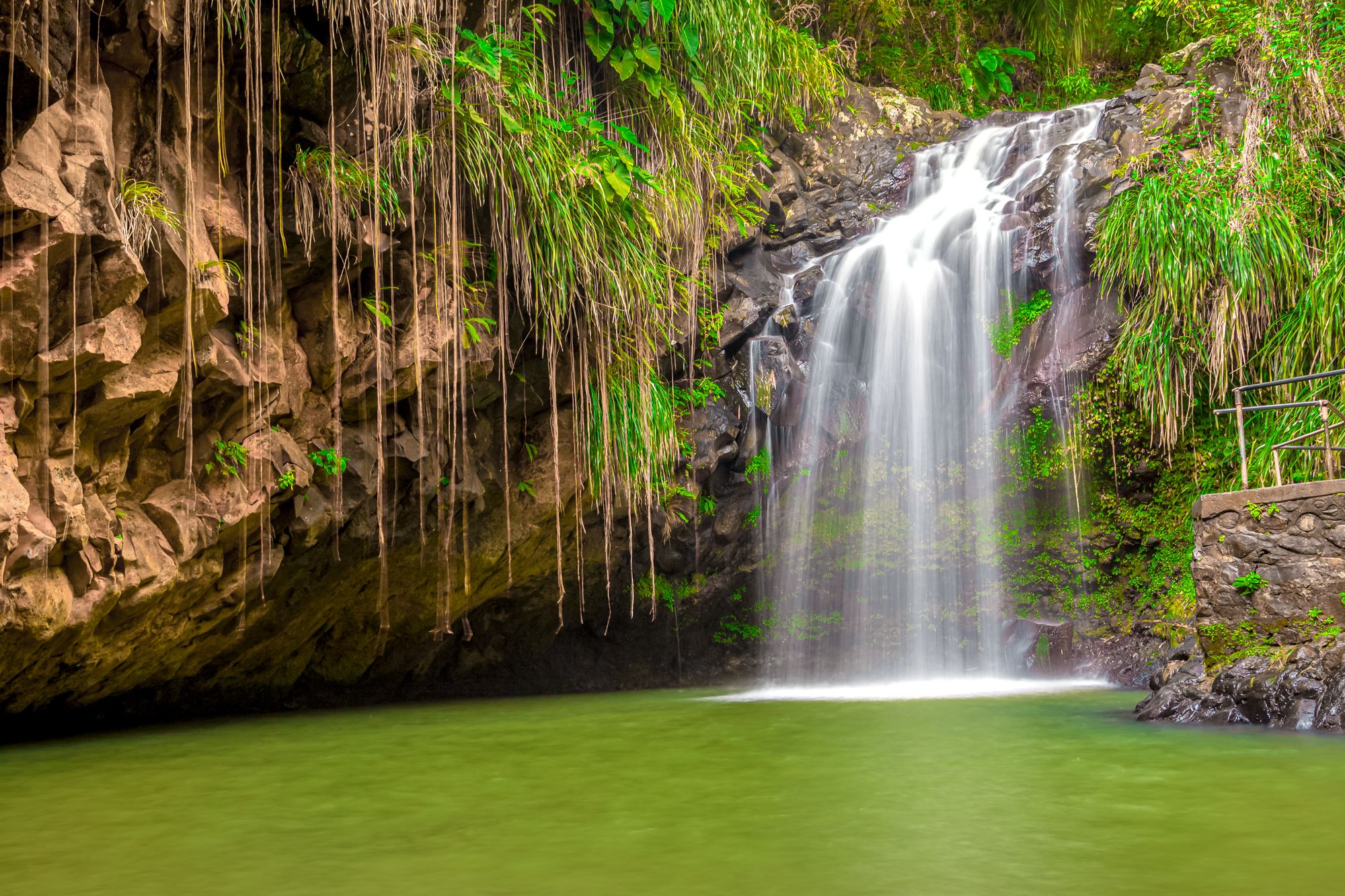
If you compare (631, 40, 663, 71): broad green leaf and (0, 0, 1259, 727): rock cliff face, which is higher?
(631, 40, 663, 71): broad green leaf

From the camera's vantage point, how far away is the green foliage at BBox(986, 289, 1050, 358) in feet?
37.3

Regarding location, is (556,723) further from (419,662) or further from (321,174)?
(321,174)

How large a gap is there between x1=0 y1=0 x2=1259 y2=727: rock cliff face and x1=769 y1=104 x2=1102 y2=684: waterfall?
315 millimetres

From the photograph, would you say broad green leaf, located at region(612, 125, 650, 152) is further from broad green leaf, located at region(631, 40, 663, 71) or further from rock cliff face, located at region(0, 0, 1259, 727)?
rock cliff face, located at region(0, 0, 1259, 727)

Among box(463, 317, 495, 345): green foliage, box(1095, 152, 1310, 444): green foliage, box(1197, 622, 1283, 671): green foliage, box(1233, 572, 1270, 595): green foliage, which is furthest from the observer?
box(1095, 152, 1310, 444): green foliage

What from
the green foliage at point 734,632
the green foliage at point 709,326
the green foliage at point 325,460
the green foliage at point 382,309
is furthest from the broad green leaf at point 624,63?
the green foliage at point 734,632

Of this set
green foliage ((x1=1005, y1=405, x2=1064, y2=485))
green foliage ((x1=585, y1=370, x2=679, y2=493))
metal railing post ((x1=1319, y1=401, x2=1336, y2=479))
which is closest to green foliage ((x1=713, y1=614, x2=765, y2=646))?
green foliage ((x1=1005, y1=405, x2=1064, y2=485))

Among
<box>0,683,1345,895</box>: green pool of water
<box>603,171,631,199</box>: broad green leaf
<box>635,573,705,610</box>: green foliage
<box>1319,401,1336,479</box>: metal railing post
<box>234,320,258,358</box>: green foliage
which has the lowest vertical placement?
<box>0,683,1345,895</box>: green pool of water

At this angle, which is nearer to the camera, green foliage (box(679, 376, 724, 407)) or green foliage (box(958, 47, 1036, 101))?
green foliage (box(679, 376, 724, 407))

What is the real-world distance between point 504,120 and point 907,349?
590 cm

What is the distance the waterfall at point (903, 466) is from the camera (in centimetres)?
1109

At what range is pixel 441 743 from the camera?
22.5 feet

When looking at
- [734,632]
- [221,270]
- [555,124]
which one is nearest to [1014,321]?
[734,632]

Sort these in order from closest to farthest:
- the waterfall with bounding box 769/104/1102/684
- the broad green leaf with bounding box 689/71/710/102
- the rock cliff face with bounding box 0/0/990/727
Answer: the rock cliff face with bounding box 0/0/990/727, the broad green leaf with bounding box 689/71/710/102, the waterfall with bounding box 769/104/1102/684
